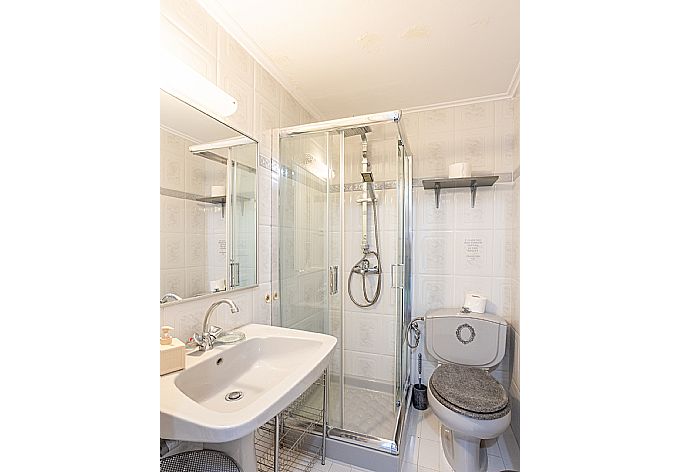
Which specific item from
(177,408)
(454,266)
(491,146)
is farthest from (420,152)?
(177,408)

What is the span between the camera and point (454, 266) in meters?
2.28

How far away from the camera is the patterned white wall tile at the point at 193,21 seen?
3.82ft

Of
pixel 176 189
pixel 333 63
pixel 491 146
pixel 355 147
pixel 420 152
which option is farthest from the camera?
pixel 420 152

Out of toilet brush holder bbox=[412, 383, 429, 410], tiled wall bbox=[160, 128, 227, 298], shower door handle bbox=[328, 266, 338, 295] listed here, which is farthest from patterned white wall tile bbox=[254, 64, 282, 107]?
toilet brush holder bbox=[412, 383, 429, 410]

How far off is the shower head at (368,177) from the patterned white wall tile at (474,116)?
85cm

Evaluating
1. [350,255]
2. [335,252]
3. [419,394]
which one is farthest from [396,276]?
[419,394]

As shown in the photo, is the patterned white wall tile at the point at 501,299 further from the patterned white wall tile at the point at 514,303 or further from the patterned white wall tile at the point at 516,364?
the patterned white wall tile at the point at 516,364

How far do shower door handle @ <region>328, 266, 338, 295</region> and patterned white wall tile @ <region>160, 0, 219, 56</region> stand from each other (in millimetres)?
1309

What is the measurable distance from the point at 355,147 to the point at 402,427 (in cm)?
178

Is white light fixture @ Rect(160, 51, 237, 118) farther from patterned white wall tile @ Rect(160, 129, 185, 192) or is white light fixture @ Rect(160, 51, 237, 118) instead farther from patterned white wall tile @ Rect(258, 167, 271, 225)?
patterned white wall tile @ Rect(258, 167, 271, 225)

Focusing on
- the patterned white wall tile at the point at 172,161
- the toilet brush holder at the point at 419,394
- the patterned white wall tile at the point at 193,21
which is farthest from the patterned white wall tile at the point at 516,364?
the patterned white wall tile at the point at 193,21
